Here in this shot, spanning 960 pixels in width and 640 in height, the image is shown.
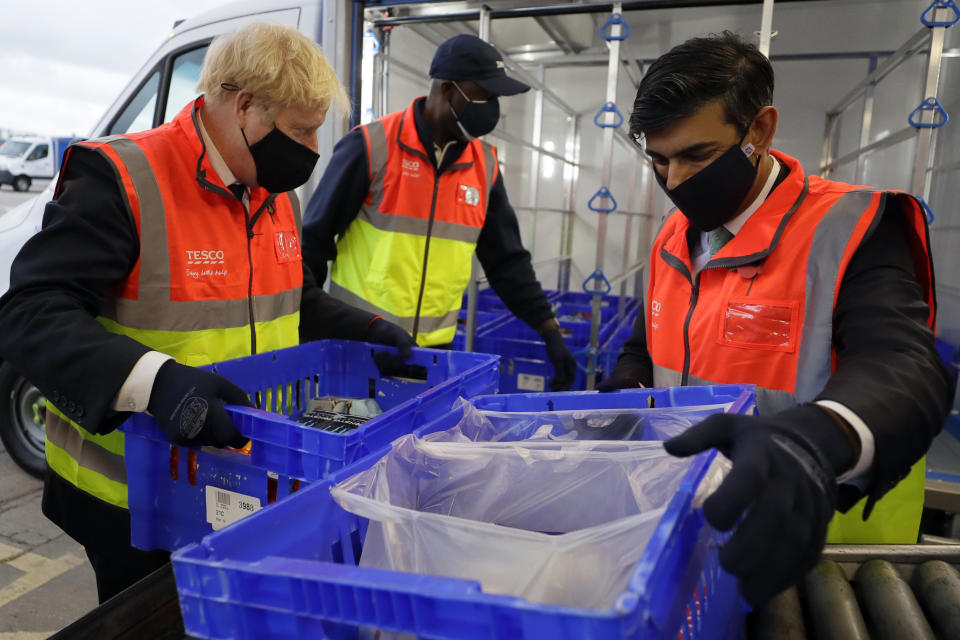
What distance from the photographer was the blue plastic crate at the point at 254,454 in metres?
0.92

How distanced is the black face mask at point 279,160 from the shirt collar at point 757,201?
964 millimetres

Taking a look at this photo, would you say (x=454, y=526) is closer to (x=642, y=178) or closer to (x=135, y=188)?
(x=135, y=188)

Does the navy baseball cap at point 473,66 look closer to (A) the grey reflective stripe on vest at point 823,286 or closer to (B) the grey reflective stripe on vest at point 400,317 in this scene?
(B) the grey reflective stripe on vest at point 400,317

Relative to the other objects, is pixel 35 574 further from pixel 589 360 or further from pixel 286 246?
pixel 589 360

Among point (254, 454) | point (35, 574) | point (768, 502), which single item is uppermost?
point (768, 502)

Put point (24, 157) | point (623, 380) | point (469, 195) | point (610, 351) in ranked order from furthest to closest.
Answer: point (24, 157) < point (610, 351) < point (469, 195) < point (623, 380)

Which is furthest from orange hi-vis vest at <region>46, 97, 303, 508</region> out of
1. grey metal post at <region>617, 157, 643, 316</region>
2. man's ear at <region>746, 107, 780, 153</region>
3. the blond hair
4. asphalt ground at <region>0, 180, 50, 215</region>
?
asphalt ground at <region>0, 180, 50, 215</region>

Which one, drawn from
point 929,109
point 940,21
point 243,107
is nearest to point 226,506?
point 243,107

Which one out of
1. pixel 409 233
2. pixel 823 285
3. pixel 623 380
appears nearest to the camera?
pixel 823 285

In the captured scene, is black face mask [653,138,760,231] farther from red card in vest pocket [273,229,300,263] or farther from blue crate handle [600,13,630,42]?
blue crate handle [600,13,630,42]

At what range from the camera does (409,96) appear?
5.04 metres

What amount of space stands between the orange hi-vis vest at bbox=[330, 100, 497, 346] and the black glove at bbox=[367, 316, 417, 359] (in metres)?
0.61

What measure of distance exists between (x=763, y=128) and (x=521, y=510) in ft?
2.96

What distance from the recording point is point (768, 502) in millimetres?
610
